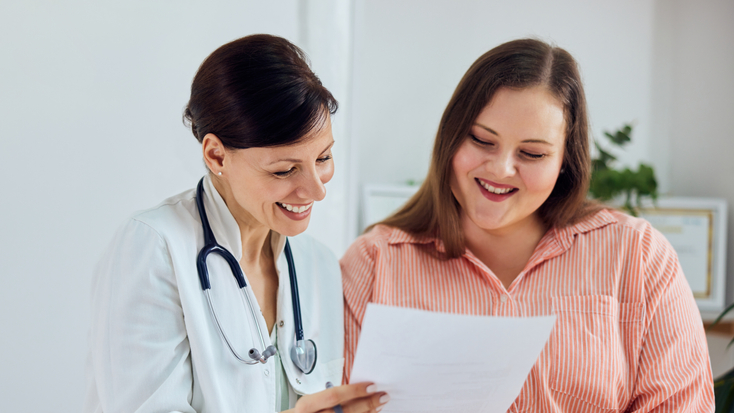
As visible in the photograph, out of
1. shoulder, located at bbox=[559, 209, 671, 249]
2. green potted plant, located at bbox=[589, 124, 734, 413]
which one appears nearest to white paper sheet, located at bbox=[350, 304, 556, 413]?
shoulder, located at bbox=[559, 209, 671, 249]

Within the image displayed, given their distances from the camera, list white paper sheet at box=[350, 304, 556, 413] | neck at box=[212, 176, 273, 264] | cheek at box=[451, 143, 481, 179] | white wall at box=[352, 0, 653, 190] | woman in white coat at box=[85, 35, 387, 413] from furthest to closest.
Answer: white wall at box=[352, 0, 653, 190] < cheek at box=[451, 143, 481, 179] < neck at box=[212, 176, 273, 264] < woman in white coat at box=[85, 35, 387, 413] < white paper sheet at box=[350, 304, 556, 413]

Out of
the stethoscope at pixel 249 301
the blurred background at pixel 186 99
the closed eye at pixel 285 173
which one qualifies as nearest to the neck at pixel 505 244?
the stethoscope at pixel 249 301

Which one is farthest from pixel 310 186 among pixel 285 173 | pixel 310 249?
pixel 310 249

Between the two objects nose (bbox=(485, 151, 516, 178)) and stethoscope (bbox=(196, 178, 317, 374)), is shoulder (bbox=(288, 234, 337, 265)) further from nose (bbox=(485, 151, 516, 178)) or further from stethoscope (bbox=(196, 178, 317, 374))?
nose (bbox=(485, 151, 516, 178))

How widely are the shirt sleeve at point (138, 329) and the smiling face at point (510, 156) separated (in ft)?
2.46

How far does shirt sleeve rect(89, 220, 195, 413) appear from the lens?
0.99 m

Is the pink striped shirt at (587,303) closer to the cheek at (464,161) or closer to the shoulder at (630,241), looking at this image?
the shoulder at (630,241)

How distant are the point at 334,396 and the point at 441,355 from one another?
0.19 m

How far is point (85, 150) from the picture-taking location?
52.5 inches

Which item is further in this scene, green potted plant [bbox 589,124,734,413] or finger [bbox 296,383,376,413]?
green potted plant [bbox 589,124,734,413]

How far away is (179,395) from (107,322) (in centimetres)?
18

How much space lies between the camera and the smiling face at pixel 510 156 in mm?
1363

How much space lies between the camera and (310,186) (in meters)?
1.13

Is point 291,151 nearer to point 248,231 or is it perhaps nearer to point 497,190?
point 248,231
